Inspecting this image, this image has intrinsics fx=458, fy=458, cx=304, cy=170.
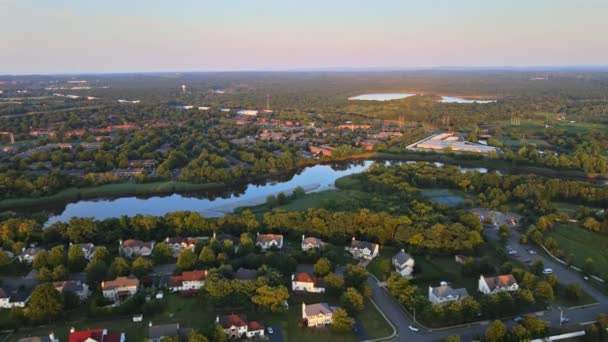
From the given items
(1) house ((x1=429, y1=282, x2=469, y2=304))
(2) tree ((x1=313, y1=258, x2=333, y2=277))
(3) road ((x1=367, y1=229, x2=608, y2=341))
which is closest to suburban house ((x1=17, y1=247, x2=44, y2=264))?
(2) tree ((x1=313, y1=258, x2=333, y2=277))

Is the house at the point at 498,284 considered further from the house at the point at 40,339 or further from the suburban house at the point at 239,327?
the house at the point at 40,339

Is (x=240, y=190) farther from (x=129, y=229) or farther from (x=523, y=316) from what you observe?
(x=523, y=316)

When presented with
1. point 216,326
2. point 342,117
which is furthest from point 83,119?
point 216,326

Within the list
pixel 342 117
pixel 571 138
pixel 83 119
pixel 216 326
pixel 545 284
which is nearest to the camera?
pixel 216 326

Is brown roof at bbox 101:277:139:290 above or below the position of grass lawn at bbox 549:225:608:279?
above

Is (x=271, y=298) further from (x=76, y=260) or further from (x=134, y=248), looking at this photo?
(x=76, y=260)

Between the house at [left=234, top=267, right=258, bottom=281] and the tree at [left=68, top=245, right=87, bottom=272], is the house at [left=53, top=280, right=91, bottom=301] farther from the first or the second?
the house at [left=234, top=267, right=258, bottom=281]

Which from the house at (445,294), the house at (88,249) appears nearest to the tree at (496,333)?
→ the house at (445,294)
